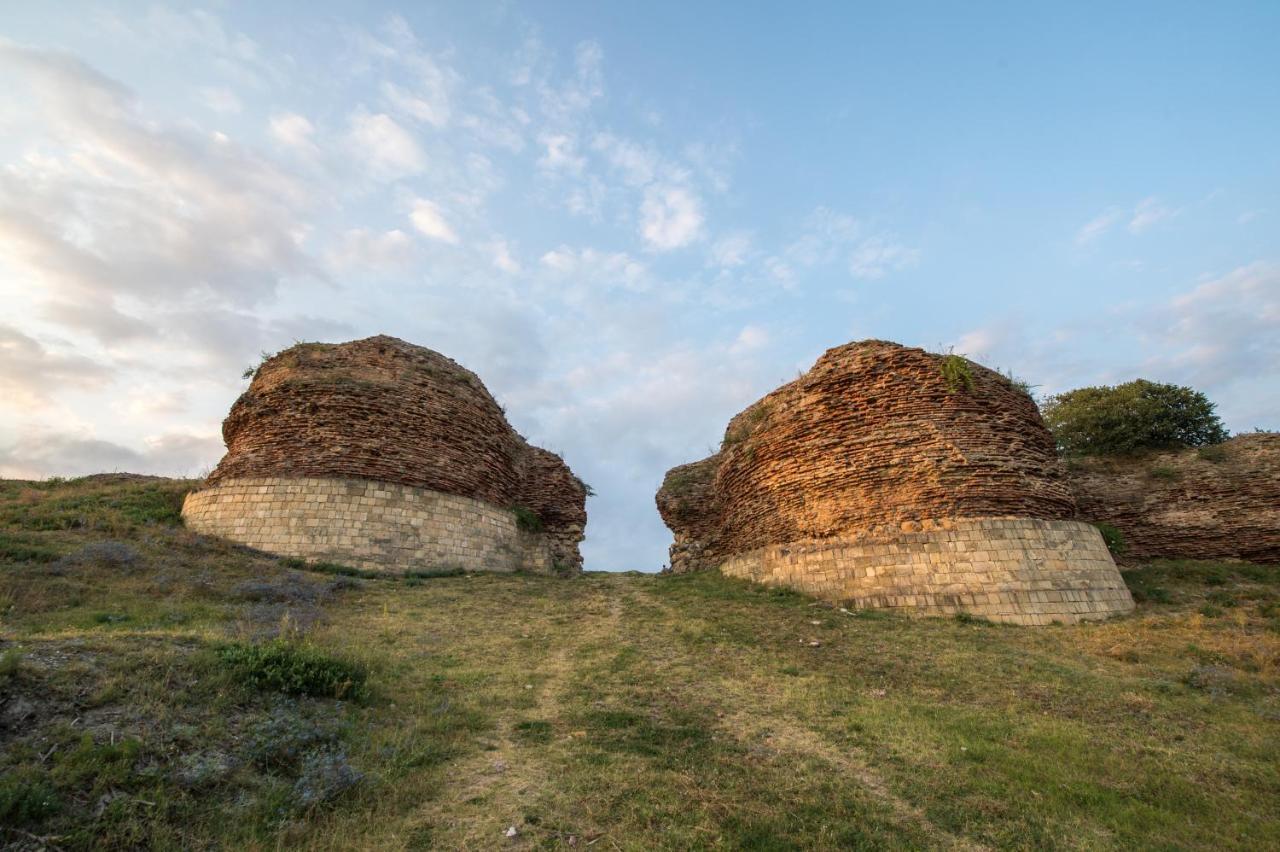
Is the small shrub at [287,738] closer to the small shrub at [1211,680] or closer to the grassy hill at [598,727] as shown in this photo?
the grassy hill at [598,727]

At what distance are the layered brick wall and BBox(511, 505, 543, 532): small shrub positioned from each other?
270 centimetres

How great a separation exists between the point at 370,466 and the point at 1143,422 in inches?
1002

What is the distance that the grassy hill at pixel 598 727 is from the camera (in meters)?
4.25

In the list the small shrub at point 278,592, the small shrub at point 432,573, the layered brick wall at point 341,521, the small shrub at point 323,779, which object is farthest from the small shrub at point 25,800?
the layered brick wall at point 341,521

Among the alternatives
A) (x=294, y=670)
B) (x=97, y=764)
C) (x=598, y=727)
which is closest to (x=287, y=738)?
(x=97, y=764)

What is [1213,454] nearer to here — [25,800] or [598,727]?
[598,727]

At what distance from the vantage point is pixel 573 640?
10.8 metres

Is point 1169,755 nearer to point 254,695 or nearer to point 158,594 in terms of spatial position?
point 254,695

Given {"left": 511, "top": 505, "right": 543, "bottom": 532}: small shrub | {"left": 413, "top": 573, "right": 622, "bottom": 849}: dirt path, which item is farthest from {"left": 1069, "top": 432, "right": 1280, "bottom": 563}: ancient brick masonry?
{"left": 413, "top": 573, "right": 622, "bottom": 849}: dirt path

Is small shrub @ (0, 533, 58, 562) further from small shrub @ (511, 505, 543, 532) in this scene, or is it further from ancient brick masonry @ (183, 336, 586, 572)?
small shrub @ (511, 505, 543, 532)

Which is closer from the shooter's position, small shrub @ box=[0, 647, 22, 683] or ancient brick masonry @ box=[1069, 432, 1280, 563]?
small shrub @ box=[0, 647, 22, 683]

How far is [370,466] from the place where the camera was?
1694cm

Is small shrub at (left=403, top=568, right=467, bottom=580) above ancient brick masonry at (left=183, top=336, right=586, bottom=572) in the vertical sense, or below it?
below

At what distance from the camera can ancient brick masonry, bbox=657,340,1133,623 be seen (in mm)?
12391
